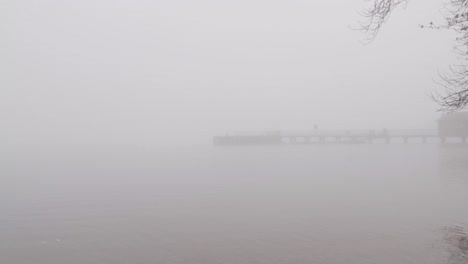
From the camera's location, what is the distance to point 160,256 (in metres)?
9.83

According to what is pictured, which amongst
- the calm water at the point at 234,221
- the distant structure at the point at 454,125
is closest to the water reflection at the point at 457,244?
the calm water at the point at 234,221

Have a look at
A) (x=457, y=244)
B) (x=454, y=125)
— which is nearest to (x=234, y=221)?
(x=457, y=244)

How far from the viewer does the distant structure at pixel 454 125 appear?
7019 centimetres

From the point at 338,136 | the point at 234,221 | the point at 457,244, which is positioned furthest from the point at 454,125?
the point at 234,221

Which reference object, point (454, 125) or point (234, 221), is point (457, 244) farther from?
point (454, 125)

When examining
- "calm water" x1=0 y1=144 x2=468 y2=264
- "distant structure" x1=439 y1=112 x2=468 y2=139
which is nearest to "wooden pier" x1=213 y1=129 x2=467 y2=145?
"distant structure" x1=439 y1=112 x2=468 y2=139

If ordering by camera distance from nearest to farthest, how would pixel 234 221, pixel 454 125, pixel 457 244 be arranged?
pixel 457 244
pixel 234 221
pixel 454 125

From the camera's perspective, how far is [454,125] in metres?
72.3

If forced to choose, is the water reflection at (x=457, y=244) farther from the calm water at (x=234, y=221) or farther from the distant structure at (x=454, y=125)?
the distant structure at (x=454, y=125)

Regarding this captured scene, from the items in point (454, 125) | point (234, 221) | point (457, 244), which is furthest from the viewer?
point (454, 125)

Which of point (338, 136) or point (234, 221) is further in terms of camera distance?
point (338, 136)

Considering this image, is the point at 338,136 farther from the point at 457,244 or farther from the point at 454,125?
the point at 457,244

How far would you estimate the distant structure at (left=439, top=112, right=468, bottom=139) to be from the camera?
7019 centimetres

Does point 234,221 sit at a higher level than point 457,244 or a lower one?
higher
